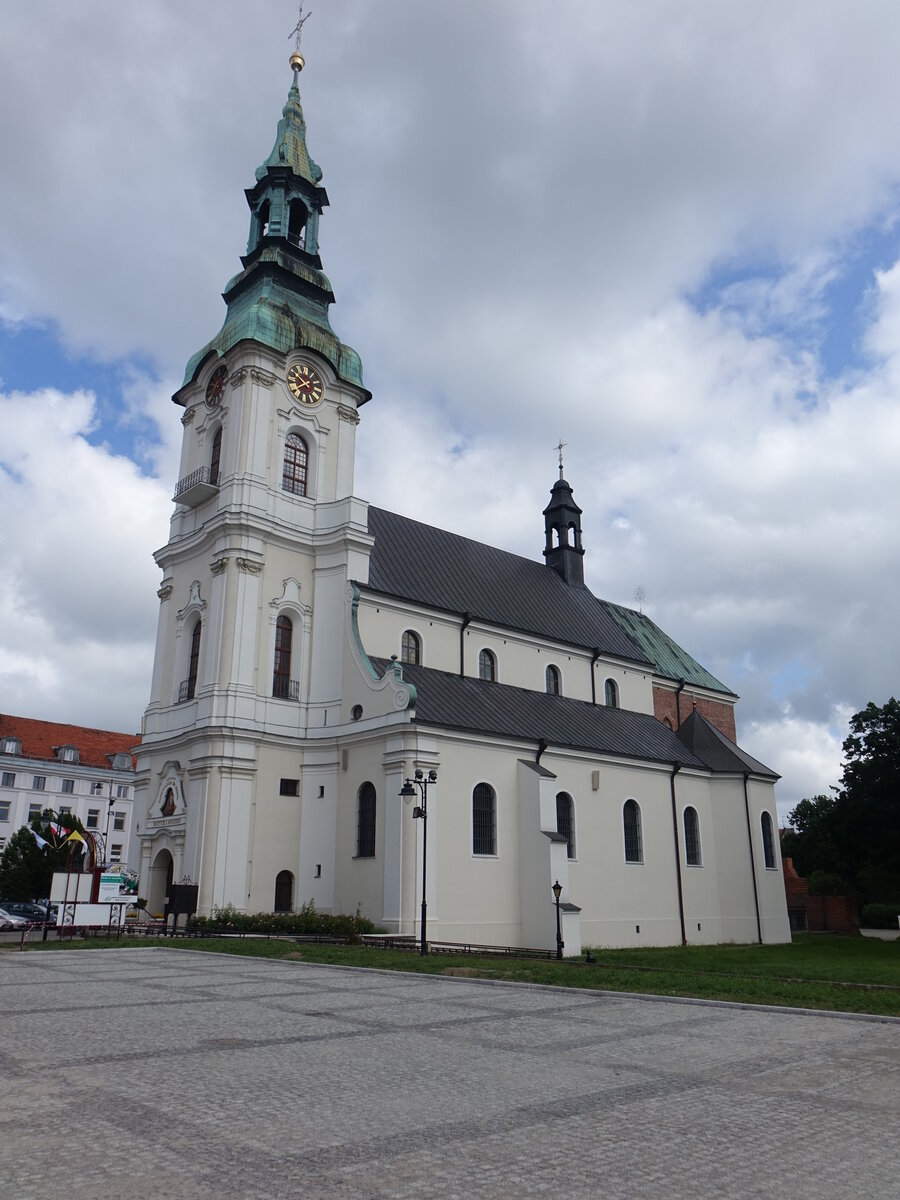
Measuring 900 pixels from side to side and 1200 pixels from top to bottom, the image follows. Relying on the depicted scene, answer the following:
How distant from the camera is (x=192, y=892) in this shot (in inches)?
1079

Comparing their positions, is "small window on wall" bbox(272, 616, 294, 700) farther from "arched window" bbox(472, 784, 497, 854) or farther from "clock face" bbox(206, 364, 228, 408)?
"clock face" bbox(206, 364, 228, 408)

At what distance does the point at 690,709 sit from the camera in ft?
157

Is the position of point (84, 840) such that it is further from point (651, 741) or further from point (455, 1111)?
point (455, 1111)

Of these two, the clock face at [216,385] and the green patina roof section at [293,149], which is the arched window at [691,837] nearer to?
the clock face at [216,385]

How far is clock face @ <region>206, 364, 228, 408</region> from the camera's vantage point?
34.5 meters

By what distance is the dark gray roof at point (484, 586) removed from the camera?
34969 millimetres

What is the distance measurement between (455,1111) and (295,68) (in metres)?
45.5

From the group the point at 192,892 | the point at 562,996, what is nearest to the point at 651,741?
the point at 192,892

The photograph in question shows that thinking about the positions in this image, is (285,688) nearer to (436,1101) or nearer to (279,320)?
(279,320)

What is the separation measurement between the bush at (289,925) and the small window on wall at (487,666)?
1160 centimetres

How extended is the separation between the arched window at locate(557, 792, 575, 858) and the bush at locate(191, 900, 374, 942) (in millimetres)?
8285

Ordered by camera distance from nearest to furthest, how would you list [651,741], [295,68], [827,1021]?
[827,1021] → [651,741] → [295,68]

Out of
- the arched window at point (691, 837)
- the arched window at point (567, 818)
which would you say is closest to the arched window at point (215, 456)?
the arched window at point (567, 818)

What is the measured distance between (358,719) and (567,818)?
27.0ft
